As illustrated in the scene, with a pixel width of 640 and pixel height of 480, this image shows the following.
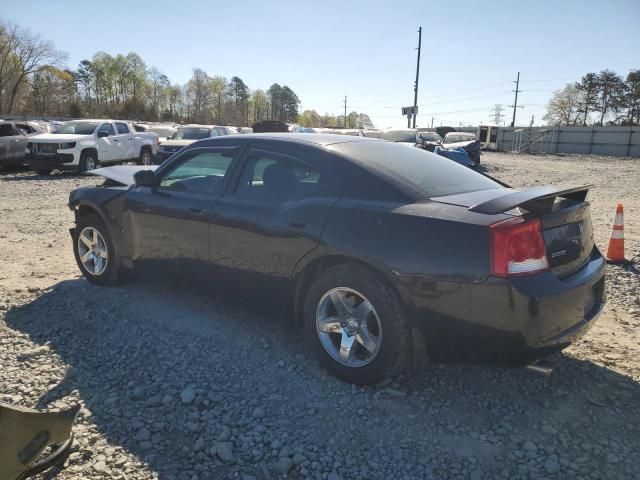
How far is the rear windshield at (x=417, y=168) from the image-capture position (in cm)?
313

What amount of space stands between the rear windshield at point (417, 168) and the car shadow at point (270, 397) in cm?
119

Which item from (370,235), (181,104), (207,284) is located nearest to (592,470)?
(370,235)

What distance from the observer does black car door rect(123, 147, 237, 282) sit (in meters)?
3.84

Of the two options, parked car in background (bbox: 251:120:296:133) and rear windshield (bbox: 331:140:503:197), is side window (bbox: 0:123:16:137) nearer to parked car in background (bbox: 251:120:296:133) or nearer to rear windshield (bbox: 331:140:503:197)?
parked car in background (bbox: 251:120:296:133)

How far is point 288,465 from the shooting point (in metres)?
2.38

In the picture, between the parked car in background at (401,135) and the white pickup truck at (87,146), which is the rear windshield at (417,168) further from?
the parked car in background at (401,135)

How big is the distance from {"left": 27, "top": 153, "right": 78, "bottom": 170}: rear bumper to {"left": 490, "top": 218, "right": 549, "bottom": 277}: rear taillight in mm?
14976

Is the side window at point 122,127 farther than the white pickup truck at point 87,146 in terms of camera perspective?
Yes

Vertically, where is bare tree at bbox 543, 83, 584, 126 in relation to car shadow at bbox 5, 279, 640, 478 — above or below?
above

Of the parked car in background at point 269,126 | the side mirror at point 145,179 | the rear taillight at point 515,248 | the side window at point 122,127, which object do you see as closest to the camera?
the rear taillight at point 515,248

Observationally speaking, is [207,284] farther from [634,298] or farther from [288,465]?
[634,298]

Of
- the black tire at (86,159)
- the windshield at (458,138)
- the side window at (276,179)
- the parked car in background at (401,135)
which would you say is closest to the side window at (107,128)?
the black tire at (86,159)

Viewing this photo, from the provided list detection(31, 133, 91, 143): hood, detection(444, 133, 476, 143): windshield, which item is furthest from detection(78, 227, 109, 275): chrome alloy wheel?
detection(444, 133, 476, 143): windshield

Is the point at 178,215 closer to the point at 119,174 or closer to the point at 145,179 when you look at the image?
the point at 145,179
